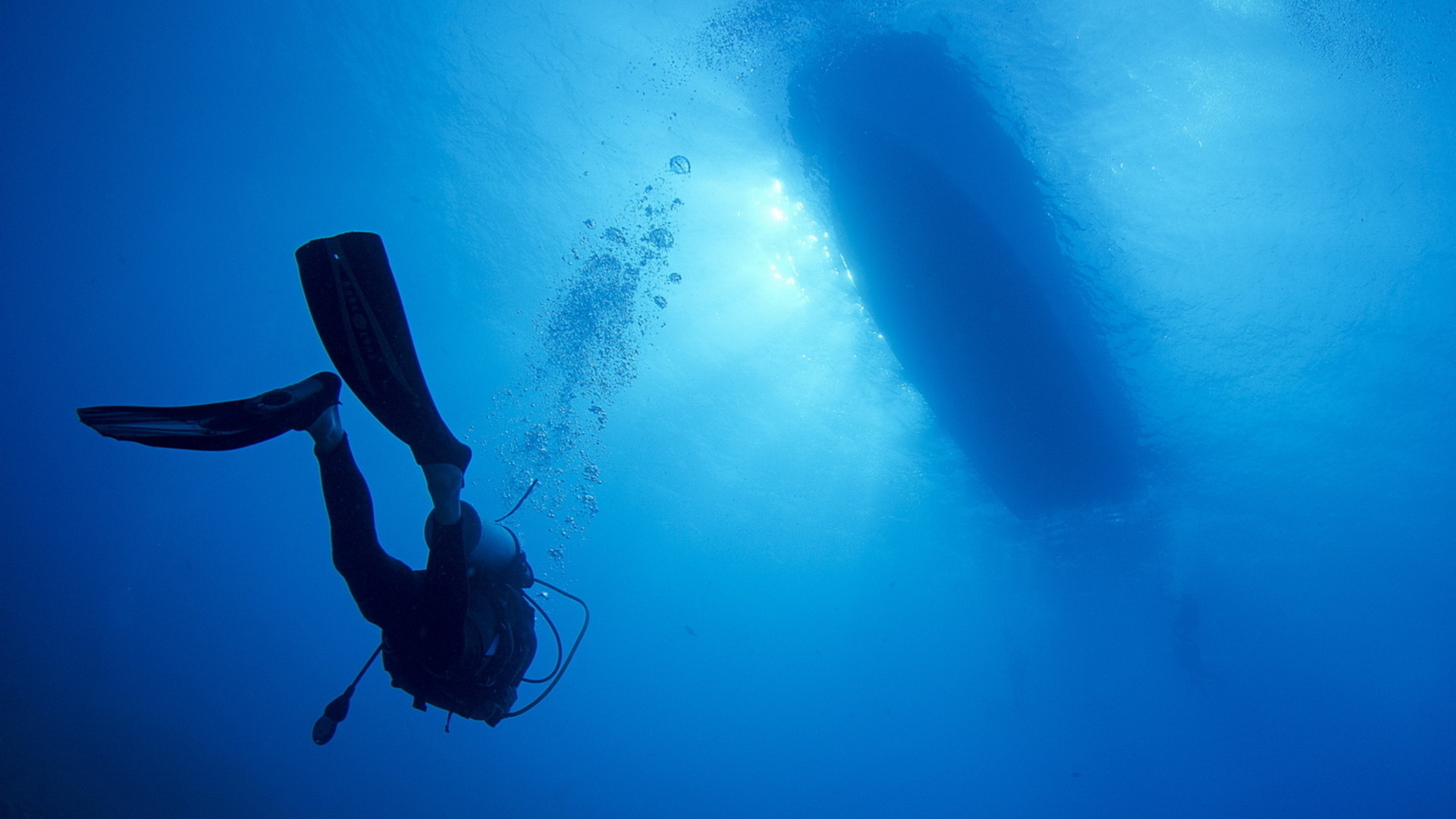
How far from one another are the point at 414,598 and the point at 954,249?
31.6 ft

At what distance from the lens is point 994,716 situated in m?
31.6

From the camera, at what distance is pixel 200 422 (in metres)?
2.34

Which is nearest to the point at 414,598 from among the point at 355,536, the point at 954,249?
the point at 355,536

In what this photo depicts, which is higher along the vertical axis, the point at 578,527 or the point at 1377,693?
the point at 1377,693

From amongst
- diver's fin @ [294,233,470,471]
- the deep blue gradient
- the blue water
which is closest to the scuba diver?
diver's fin @ [294,233,470,471]

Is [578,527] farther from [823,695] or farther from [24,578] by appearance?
[24,578]

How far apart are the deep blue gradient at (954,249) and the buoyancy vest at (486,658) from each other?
8.55 meters

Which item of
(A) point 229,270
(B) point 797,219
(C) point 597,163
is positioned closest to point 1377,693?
(B) point 797,219

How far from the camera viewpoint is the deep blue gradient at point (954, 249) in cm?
875

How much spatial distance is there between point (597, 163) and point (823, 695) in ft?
112

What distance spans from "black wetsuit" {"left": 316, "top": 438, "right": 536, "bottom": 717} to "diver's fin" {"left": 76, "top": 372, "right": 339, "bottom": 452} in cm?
28

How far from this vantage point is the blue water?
29.4 ft

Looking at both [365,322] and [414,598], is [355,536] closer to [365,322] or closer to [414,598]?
[414,598]

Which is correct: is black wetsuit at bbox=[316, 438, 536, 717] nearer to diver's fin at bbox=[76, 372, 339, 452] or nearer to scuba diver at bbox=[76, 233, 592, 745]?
scuba diver at bbox=[76, 233, 592, 745]
